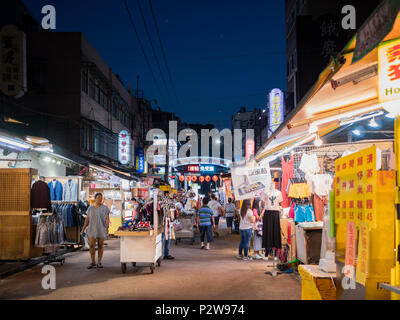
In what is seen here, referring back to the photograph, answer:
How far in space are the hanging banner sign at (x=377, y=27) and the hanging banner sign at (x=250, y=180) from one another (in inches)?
294

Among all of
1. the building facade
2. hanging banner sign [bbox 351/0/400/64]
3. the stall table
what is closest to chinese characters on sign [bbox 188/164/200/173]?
the building facade

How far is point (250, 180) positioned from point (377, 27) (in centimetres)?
822

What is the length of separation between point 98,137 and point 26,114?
6.38 meters

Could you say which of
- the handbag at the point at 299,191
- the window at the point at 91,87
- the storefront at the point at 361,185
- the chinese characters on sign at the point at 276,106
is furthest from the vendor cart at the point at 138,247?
the window at the point at 91,87

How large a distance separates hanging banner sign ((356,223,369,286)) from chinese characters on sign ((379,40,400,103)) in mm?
1340

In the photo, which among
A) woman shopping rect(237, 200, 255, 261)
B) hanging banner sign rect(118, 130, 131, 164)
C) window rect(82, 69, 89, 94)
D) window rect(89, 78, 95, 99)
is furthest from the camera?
hanging banner sign rect(118, 130, 131, 164)

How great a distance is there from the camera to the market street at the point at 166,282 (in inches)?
318

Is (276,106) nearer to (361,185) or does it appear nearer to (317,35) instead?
(317,35)

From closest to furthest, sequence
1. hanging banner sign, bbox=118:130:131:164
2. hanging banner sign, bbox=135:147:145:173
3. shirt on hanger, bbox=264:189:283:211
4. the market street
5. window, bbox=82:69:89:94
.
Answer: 1. the market street
2. shirt on hanger, bbox=264:189:283:211
3. window, bbox=82:69:89:94
4. hanging banner sign, bbox=118:130:131:164
5. hanging banner sign, bbox=135:147:145:173

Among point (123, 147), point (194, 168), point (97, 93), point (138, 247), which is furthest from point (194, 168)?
point (138, 247)

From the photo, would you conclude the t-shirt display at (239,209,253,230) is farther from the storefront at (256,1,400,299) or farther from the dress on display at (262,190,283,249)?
the storefront at (256,1,400,299)

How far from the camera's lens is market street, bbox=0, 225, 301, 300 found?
8.08m

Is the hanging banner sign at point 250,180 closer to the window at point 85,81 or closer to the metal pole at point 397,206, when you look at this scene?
the metal pole at point 397,206

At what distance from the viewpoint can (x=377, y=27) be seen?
12.3 feet
